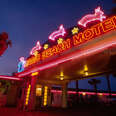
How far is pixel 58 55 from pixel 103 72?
547cm

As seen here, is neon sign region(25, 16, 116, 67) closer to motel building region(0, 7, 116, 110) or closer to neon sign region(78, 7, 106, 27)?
motel building region(0, 7, 116, 110)

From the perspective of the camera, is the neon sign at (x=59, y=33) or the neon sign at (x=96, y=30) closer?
the neon sign at (x=96, y=30)

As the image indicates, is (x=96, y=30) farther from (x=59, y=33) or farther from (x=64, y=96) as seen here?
(x=64, y=96)

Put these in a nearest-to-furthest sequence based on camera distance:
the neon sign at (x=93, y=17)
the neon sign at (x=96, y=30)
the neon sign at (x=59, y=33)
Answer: the neon sign at (x=96, y=30), the neon sign at (x=93, y=17), the neon sign at (x=59, y=33)

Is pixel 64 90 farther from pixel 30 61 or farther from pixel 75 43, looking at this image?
pixel 75 43

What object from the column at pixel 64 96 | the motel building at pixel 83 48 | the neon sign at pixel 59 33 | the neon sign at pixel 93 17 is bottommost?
the column at pixel 64 96

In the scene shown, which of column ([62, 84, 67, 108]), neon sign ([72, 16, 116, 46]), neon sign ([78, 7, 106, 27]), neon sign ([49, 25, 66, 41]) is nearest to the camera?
neon sign ([72, 16, 116, 46])

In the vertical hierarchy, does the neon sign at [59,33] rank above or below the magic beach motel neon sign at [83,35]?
above

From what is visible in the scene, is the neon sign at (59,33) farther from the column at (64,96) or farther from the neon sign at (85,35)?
the column at (64,96)

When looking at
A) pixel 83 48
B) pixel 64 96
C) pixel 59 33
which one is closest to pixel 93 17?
pixel 83 48

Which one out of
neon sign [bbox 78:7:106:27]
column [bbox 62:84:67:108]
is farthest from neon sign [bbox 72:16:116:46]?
column [bbox 62:84:67:108]

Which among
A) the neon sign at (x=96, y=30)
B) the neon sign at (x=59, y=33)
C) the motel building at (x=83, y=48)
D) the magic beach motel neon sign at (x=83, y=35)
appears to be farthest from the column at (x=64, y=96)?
the neon sign at (x=96, y=30)

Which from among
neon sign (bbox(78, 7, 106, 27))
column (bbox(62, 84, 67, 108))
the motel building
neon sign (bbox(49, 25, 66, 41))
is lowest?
column (bbox(62, 84, 67, 108))

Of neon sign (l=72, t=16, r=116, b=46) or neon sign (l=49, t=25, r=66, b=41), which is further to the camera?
neon sign (l=49, t=25, r=66, b=41)
